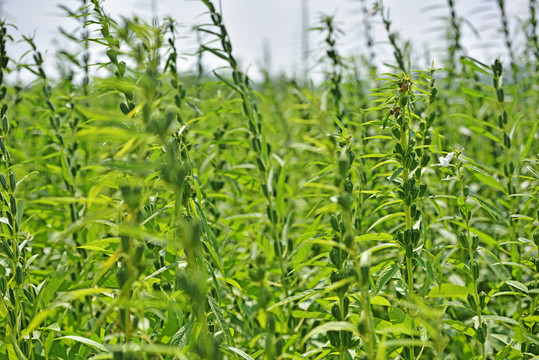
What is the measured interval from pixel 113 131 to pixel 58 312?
1.64 metres

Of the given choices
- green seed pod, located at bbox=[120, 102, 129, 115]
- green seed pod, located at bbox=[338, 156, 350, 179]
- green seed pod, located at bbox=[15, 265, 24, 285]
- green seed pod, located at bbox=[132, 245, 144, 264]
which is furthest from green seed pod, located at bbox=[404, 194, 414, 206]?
green seed pod, located at bbox=[15, 265, 24, 285]

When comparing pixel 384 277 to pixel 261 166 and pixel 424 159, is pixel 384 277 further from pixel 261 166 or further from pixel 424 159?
pixel 261 166

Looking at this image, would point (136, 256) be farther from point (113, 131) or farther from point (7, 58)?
point (7, 58)

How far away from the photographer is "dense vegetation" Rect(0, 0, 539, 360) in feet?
2.68

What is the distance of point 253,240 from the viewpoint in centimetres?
214

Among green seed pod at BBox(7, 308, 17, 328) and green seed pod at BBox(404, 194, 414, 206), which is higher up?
green seed pod at BBox(404, 194, 414, 206)

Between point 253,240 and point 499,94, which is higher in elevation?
point 499,94

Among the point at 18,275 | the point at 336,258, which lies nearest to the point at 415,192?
the point at 336,258

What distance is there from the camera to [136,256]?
0.78 metres

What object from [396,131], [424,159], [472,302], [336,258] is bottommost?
[472,302]

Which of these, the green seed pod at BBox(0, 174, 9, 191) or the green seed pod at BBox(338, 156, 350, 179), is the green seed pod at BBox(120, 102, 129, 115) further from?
the green seed pod at BBox(338, 156, 350, 179)

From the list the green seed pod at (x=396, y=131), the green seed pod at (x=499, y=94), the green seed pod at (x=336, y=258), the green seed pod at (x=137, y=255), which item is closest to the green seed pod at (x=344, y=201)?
the green seed pod at (x=336, y=258)

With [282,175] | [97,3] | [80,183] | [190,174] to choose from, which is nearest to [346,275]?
[190,174]

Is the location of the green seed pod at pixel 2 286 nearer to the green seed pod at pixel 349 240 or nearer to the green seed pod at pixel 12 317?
the green seed pod at pixel 12 317
